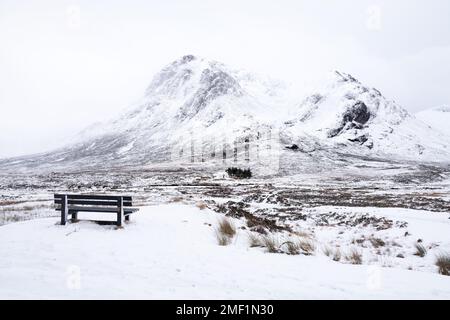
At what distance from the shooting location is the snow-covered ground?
6496mm

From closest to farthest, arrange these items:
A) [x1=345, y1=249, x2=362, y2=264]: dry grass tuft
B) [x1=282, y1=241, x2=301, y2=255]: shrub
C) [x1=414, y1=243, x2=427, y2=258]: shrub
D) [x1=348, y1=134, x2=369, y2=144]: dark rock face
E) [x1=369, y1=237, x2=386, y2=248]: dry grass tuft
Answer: [x1=345, y1=249, x2=362, y2=264]: dry grass tuft, [x1=282, y1=241, x2=301, y2=255]: shrub, [x1=414, y1=243, x2=427, y2=258]: shrub, [x1=369, y1=237, x2=386, y2=248]: dry grass tuft, [x1=348, y1=134, x2=369, y2=144]: dark rock face

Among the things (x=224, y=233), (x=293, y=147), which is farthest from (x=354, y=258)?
(x=293, y=147)

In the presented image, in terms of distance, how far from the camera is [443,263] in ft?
32.4

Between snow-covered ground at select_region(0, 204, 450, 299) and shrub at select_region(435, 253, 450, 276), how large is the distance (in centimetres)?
161

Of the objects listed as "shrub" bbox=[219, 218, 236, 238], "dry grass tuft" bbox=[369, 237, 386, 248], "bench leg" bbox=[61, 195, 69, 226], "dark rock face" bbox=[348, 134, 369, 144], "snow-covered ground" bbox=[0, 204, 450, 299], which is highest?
"dark rock face" bbox=[348, 134, 369, 144]

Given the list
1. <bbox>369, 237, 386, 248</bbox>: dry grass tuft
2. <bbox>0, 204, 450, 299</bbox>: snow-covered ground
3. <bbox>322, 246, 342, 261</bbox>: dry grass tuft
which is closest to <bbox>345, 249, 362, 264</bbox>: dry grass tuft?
<bbox>322, 246, 342, 261</bbox>: dry grass tuft

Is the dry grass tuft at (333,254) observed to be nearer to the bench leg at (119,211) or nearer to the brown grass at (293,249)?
the brown grass at (293,249)

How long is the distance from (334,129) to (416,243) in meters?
190

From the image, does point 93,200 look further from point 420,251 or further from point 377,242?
point 420,251

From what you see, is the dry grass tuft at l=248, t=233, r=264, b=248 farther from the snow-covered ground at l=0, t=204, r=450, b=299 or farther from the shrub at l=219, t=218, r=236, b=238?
the shrub at l=219, t=218, r=236, b=238

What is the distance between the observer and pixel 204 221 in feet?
49.2

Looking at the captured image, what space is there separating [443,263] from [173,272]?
7.40 meters

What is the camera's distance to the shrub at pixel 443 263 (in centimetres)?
910
